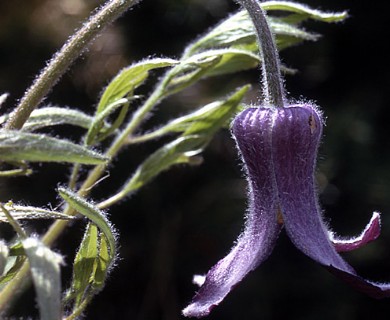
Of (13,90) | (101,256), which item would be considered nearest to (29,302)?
(13,90)

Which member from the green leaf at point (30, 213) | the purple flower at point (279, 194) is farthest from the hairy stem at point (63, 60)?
the purple flower at point (279, 194)

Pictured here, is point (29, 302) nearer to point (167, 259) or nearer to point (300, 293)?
point (167, 259)

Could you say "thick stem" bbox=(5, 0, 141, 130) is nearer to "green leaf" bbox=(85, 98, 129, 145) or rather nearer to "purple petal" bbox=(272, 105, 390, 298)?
"green leaf" bbox=(85, 98, 129, 145)

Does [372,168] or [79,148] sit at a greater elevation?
[79,148]

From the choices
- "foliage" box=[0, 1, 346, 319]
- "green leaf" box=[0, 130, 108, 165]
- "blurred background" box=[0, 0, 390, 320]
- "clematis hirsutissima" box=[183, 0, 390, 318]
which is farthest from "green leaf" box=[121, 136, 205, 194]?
"blurred background" box=[0, 0, 390, 320]

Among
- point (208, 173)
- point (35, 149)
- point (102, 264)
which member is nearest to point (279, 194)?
point (102, 264)

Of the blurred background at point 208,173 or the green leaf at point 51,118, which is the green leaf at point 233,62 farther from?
the blurred background at point 208,173
